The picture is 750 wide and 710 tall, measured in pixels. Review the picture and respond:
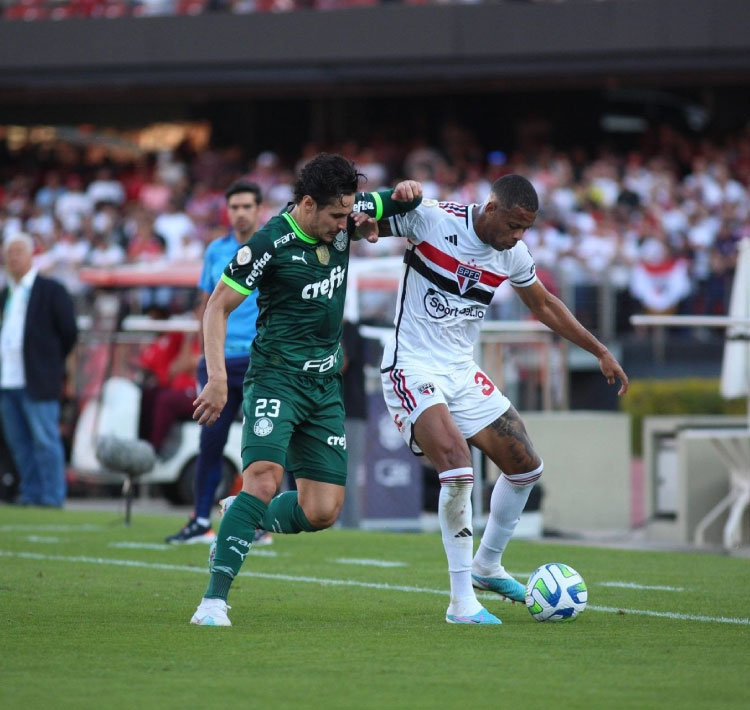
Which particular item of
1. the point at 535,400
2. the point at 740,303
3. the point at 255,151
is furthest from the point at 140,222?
the point at 740,303

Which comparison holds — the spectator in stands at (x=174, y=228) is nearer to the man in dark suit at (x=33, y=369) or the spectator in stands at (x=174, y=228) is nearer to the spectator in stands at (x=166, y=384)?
the spectator in stands at (x=166, y=384)

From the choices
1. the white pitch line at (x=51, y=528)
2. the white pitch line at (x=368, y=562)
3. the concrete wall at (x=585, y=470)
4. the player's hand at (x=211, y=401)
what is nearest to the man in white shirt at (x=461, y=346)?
the player's hand at (x=211, y=401)

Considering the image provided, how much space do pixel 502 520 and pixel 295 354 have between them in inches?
56.1

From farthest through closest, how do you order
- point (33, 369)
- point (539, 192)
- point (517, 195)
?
point (539, 192) → point (33, 369) → point (517, 195)

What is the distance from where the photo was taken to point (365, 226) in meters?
7.05

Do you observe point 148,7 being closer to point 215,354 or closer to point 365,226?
point 365,226

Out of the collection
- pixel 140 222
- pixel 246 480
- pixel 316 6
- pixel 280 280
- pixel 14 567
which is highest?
pixel 316 6

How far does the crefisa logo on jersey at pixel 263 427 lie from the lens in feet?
21.9

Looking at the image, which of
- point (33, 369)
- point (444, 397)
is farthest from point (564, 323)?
point (33, 369)

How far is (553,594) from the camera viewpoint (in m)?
6.98

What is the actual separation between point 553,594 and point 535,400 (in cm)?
900

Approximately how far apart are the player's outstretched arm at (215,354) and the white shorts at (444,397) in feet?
3.52

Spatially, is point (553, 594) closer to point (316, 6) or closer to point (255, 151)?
point (316, 6)

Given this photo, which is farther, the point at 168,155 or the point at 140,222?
the point at 168,155
